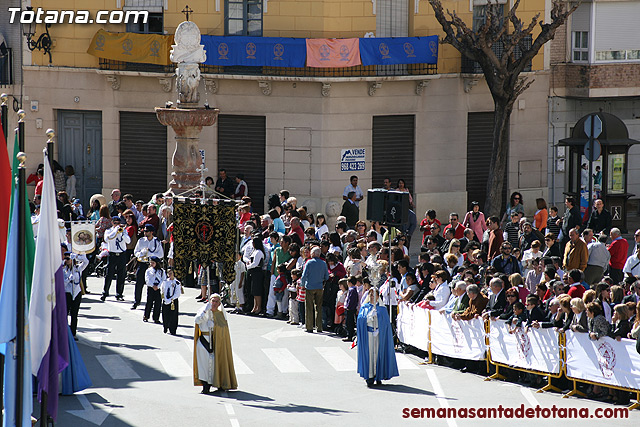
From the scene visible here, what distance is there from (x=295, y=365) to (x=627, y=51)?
18.7m

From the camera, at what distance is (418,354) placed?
64.3 feet

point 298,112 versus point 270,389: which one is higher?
point 298,112

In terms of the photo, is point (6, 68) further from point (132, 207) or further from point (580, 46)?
point (580, 46)

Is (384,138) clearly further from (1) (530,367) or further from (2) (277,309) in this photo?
(1) (530,367)

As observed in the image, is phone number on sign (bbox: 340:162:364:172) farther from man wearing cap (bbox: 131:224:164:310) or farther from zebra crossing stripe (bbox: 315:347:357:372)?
zebra crossing stripe (bbox: 315:347:357:372)

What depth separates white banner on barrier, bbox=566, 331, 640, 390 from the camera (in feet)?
51.2

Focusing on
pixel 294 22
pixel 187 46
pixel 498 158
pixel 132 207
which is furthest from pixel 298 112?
pixel 132 207

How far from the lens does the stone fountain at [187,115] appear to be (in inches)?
1075

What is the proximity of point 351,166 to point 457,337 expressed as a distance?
45.3 ft

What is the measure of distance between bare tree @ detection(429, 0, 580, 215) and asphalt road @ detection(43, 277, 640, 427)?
11547mm

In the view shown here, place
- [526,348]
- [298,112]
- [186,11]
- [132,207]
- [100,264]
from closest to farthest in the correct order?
[526,348], [100,264], [132,207], [186,11], [298,112]

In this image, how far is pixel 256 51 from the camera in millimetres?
30688

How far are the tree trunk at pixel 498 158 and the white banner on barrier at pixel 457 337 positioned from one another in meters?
12.5

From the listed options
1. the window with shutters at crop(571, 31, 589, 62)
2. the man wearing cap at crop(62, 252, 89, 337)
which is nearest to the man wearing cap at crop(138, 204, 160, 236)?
the man wearing cap at crop(62, 252, 89, 337)
